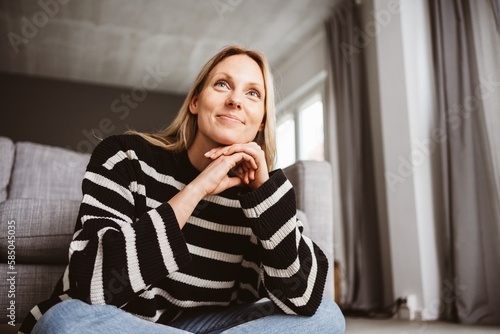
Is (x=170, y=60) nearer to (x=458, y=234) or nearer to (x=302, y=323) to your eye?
(x=458, y=234)

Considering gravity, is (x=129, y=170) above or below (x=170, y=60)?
below

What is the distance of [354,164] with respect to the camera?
11.0 ft

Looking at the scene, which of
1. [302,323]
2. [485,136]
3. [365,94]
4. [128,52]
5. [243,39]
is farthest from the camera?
[128,52]

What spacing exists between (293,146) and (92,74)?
9.10 ft

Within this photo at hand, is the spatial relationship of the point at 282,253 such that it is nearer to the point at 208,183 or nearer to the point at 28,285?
the point at 208,183

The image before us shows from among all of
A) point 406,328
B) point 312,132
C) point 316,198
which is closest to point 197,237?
point 316,198

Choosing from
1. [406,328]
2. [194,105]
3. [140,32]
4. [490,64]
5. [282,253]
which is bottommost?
[406,328]

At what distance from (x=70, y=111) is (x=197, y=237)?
16.6 feet

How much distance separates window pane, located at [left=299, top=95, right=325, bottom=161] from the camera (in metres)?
4.36

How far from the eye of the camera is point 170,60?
5.02 metres

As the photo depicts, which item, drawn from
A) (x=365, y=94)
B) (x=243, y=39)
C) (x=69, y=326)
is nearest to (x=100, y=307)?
(x=69, y=326)

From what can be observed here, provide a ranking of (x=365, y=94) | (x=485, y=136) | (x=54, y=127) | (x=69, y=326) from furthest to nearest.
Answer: (x=54, y=127) < (x=365, y=94) < (x=485, y=136) < (x=69, y=326)

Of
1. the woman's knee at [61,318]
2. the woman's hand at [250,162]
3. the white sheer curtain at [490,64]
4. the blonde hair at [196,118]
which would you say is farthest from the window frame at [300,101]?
the woman's knee at [61,318]

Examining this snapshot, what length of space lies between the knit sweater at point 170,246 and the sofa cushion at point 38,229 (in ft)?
1.47
